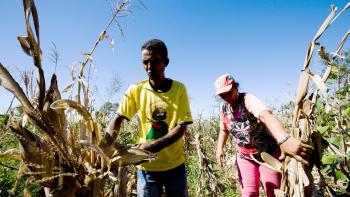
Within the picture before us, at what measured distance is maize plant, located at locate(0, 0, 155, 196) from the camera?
105 centimetres

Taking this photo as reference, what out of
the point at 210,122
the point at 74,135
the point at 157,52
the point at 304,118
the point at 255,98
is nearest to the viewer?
the point at 74,135

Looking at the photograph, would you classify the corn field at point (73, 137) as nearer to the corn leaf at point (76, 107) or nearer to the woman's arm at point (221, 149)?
the corn leaf at point (76, 107)

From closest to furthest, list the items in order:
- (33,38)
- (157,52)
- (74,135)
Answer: (33,38) < (74,135) < (157,52)

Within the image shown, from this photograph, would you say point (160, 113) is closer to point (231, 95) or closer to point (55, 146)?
point (231, 95)

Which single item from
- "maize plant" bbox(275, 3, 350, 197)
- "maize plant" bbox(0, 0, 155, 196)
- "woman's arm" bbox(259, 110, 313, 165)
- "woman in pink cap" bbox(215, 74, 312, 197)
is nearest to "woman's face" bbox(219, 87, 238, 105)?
"woman in pink cap" bbox(215, 74, 312, 197)

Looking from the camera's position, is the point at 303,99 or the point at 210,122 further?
the point at 210,122

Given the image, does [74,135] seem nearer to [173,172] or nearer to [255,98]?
[173,172]

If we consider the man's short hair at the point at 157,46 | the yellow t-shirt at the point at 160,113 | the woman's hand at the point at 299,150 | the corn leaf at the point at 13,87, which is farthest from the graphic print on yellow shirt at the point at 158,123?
the corn leaf at the point at 13,87

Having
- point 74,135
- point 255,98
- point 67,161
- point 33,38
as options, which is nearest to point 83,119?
point 74,135

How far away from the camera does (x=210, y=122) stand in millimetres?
7336

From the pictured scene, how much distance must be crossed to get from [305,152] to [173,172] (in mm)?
945

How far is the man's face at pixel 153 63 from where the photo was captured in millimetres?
1912

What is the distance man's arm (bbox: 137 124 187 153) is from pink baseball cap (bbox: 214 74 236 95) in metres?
0.59

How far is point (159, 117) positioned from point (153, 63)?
349mm
